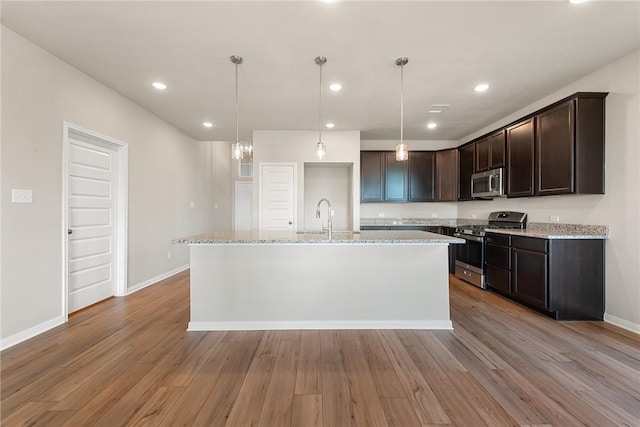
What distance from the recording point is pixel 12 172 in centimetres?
243

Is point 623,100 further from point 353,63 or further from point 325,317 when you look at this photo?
point 325,317

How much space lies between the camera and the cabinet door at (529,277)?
3.08 meters

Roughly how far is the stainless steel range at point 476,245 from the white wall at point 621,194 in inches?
43.3

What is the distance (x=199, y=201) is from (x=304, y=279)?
13.6ft

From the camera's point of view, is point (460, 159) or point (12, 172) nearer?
point (12, 172)

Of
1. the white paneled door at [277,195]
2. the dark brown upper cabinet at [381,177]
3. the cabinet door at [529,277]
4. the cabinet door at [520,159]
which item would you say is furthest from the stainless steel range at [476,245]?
the white paneled door at [277,195]

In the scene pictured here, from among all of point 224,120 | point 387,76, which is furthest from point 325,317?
point 224,120

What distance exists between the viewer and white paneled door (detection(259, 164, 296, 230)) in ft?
17.1

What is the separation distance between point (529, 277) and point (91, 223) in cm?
531

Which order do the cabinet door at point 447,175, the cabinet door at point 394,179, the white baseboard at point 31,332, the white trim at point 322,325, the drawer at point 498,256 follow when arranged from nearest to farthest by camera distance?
the white baseboard at point 31,332, the white trim at point 322,325, the drawer at point 498,256, the cabinet door at point 447,175, the cabinet door at point 394,179

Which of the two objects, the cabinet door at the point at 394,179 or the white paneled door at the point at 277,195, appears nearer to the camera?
the white paneled door at the point at 277,195

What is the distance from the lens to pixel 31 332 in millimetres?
2568

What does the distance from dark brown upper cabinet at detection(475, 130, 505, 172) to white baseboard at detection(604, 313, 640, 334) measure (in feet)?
7.40

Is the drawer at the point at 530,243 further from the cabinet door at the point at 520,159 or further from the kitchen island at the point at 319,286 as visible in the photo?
the kitchen island at the point at 319,286
